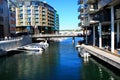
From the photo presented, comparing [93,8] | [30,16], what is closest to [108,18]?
[93,8]

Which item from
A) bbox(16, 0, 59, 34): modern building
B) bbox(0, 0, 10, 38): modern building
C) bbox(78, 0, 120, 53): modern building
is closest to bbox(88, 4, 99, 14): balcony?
bbox(78, 0, 120, 53): modern building

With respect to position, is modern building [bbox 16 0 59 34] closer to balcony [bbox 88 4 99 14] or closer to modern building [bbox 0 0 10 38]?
modern building [bbox 0 0 10 38]

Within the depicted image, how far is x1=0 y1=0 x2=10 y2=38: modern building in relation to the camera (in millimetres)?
97331

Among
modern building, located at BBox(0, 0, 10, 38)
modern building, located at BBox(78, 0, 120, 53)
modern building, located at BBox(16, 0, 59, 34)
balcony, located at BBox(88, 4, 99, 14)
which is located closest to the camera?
modern building, located at BBox(78, 0, 120, 53)

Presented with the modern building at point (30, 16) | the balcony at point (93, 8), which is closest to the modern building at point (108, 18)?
the balcony at point (93, 8)

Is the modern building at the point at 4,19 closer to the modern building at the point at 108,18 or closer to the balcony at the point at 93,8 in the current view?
the modern building at the point at 108,18

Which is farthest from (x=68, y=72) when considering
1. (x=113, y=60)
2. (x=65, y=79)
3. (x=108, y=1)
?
(x=108, y=1)

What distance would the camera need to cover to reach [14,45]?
264 ft

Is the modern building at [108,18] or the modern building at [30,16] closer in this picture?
the modern building at [108,18]

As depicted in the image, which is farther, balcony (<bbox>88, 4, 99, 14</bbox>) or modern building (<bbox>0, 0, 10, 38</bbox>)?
modern building (<bbox>0, 0, 10, 38</bbox>)

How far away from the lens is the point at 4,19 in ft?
334

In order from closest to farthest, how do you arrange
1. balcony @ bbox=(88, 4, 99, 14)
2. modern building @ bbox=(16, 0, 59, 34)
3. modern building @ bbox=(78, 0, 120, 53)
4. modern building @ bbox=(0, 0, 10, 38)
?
modern building @ bbox=(78, 0, 120, 53)
balcony @ bbox=(88, 4, 99, 14)
modern building @ bbox=(0, 0, 10, 38)
modern building @ bbox=(16, 0, 59, 34)

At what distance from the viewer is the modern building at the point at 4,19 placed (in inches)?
3832

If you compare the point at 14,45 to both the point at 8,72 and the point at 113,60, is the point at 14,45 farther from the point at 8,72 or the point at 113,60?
the point at 113,60
